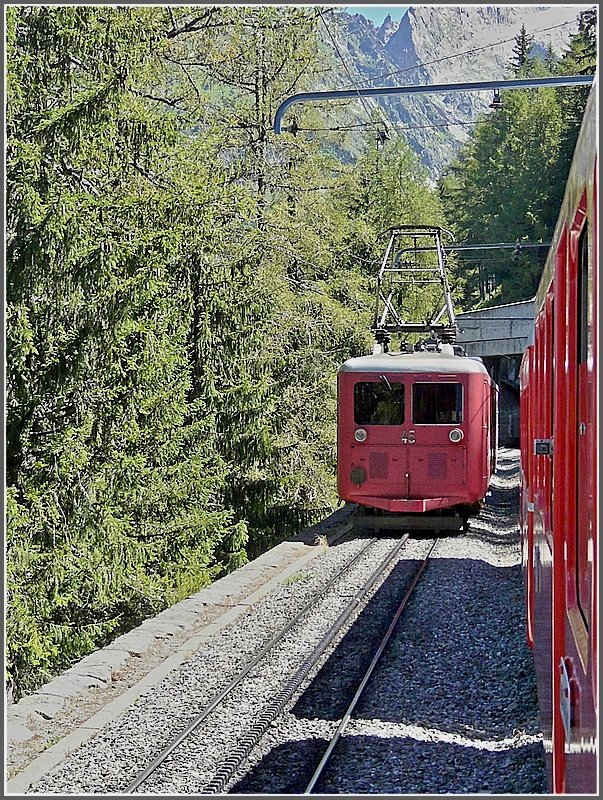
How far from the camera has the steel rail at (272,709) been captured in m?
5.34

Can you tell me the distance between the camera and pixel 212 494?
1562 centimetres

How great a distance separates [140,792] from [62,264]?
6.73 meters

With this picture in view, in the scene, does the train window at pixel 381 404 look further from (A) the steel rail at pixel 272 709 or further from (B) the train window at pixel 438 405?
(A) the steel rail at pixel 272 709

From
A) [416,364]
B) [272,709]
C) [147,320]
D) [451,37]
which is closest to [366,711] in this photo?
[272,709]

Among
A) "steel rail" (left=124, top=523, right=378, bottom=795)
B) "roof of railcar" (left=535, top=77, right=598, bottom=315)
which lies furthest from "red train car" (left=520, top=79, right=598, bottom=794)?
"steel rail" (left=124, top=523, right=378, bottom=795)

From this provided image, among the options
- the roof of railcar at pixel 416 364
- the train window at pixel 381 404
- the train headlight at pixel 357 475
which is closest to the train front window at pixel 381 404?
the train window at pixel 381 404

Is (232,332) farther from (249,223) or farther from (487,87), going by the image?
(487,87)

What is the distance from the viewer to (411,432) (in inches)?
550

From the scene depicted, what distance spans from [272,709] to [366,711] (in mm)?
613

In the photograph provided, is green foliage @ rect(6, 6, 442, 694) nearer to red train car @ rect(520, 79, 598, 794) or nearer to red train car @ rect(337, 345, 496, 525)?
red train car @ rect(337, 345, 496, 525)

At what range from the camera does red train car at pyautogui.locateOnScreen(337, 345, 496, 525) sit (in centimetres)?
1394

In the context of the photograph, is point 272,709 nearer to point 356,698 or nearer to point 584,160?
point 356,698

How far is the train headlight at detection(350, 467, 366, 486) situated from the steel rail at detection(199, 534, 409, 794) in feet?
12.4

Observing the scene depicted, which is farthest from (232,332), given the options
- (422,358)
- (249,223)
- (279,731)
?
(279,731)
